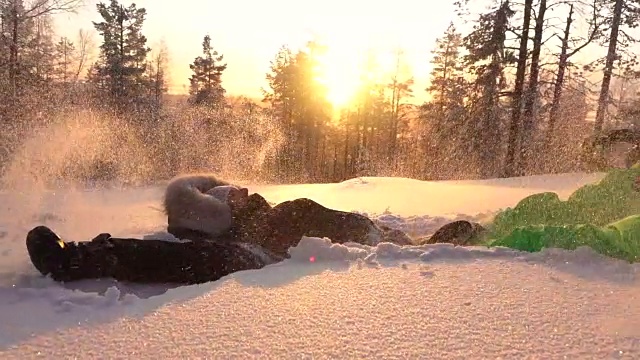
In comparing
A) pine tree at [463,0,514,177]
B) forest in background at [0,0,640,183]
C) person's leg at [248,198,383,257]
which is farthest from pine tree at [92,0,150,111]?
person's leg at [248,198,383,257]

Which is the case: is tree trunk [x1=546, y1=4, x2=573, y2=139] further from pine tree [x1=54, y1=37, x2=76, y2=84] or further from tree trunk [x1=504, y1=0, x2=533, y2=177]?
pine tree [x1=54, y1=37, x2=76, y2=84]

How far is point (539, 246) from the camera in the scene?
300 centimetres

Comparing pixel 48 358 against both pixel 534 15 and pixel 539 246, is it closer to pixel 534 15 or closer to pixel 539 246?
pixel 539 246

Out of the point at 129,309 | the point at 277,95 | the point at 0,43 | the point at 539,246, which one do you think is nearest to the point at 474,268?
the point at 539,246

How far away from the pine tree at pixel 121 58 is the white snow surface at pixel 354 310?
78.2ft

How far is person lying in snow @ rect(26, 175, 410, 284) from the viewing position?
9.00 ft

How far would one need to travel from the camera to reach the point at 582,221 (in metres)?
4.03

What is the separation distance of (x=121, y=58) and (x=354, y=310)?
1061 inches

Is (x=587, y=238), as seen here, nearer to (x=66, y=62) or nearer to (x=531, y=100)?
(x=531, y=100)

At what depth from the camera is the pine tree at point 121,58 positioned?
82.4 feet

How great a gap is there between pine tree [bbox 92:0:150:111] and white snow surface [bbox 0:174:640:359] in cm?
2382

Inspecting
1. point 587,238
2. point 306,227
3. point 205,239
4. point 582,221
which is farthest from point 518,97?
point 205,239

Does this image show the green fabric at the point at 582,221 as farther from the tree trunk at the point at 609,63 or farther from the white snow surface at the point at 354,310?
the tree trunk at the point at 609,63

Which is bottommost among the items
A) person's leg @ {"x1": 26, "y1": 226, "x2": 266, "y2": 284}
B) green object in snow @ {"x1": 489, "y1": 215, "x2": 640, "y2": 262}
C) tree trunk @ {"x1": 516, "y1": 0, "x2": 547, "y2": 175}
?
person's leg @ {"x1": 26, "y1": 226, "x2": 266, "y2": 284}
